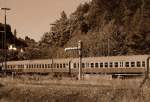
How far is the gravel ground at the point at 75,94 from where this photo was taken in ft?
67.1

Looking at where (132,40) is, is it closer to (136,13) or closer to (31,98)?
(136,13)

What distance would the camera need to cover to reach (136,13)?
9344cm

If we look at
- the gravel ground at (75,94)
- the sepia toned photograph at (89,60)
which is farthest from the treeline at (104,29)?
the gravel ground at (75,94)

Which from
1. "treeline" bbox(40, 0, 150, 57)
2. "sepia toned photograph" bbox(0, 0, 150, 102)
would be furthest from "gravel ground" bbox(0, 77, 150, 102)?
"treeline" bbox(40, 0, 150, 57)

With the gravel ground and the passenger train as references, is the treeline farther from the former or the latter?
the gravel ground

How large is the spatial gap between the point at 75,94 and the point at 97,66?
2610 cm

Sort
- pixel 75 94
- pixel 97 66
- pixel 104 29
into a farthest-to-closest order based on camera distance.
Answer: pixel 104 29 → pixel 97 66 → pixel 75 94

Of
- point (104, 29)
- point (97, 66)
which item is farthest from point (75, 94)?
point (104, 29)

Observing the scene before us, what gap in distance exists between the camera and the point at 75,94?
23109 millimetres

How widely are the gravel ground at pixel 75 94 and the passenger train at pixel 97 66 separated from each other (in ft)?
43.7

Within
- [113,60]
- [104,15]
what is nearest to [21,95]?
[113,60]

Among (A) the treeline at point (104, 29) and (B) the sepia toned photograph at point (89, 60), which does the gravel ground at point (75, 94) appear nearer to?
(B) the sepia toned photograph at point (89, 60)

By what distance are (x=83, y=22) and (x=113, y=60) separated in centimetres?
5674

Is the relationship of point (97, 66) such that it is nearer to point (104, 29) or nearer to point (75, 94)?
point (75, 94)
